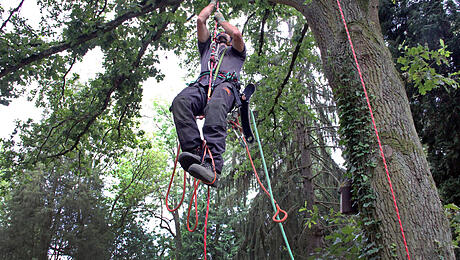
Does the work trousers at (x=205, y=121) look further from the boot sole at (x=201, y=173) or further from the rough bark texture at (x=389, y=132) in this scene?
the rough bark texture at (x=389, y=132)

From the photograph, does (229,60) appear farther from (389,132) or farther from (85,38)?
(85,38)

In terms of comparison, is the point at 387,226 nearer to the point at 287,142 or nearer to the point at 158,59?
the point at 158,59

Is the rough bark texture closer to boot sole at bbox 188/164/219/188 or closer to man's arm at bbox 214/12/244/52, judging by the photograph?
man's arm at bbox 214/12/244/52

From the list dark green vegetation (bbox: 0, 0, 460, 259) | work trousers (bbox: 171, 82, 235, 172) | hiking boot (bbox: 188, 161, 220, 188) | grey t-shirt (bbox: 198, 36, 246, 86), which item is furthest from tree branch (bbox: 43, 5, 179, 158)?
hiking boot (bbox: 188, 161, 220, 188)

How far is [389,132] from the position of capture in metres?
2.76

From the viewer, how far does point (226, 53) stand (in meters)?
3.37

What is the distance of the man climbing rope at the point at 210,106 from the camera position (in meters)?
2.63

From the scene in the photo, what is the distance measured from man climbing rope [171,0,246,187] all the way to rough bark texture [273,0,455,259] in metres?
0.88

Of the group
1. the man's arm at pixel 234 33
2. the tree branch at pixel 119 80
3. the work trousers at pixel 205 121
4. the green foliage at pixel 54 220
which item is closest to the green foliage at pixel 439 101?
the man's arm at pixel 234 33

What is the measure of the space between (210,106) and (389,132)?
4.58 feet

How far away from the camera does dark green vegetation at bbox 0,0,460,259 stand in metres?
4.00

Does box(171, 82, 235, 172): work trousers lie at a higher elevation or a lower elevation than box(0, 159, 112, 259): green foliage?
lower

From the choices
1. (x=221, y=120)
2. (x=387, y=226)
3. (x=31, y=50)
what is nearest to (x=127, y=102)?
(x=31, y=50)

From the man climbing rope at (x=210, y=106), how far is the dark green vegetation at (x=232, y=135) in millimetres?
926
